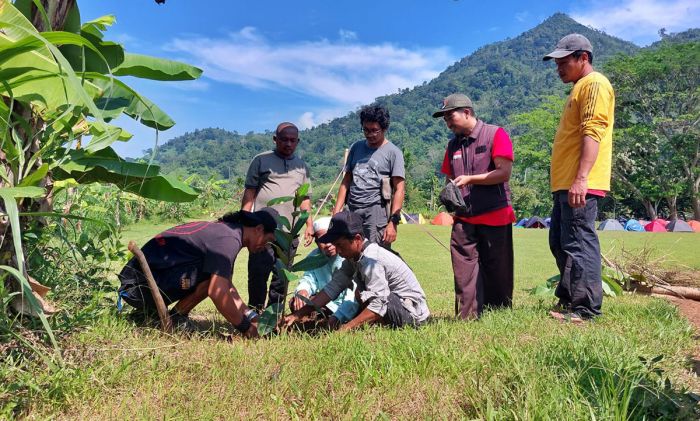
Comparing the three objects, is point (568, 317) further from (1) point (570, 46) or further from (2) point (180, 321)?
(2) point (180, 321)

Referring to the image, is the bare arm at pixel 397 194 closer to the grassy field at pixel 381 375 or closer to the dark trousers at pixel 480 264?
the dark trousers at pixel 480 264

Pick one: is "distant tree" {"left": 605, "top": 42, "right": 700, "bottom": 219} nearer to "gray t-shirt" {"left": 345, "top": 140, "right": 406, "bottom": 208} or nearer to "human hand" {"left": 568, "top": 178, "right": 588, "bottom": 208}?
"gray t-shirt" {"left": 345, "top": 140, "right": 406, "bottom": 208}

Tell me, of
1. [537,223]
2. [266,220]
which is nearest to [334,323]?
[266,220]

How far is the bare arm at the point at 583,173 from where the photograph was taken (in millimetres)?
3154

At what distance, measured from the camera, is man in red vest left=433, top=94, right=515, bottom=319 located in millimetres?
3674

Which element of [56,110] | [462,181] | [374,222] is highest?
[56,110]

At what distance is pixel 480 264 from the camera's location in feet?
12.6

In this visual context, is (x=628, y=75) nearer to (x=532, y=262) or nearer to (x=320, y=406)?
(x=532, y=262)

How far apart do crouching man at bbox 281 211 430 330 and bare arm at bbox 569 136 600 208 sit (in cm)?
116

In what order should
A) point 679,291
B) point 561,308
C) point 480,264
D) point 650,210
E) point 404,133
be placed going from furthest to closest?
point 404,133, point 650,210, point 679,291, point 480,264, point 561,308

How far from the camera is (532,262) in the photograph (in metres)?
9.44

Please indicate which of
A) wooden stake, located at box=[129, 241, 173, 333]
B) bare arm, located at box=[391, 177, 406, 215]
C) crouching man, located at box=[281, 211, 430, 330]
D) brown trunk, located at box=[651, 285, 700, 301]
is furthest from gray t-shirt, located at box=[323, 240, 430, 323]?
brown trunk, located at box=[651, 285, 700, 301]

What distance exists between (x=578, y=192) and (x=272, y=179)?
91.8 inches

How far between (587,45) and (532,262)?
6.73 m
